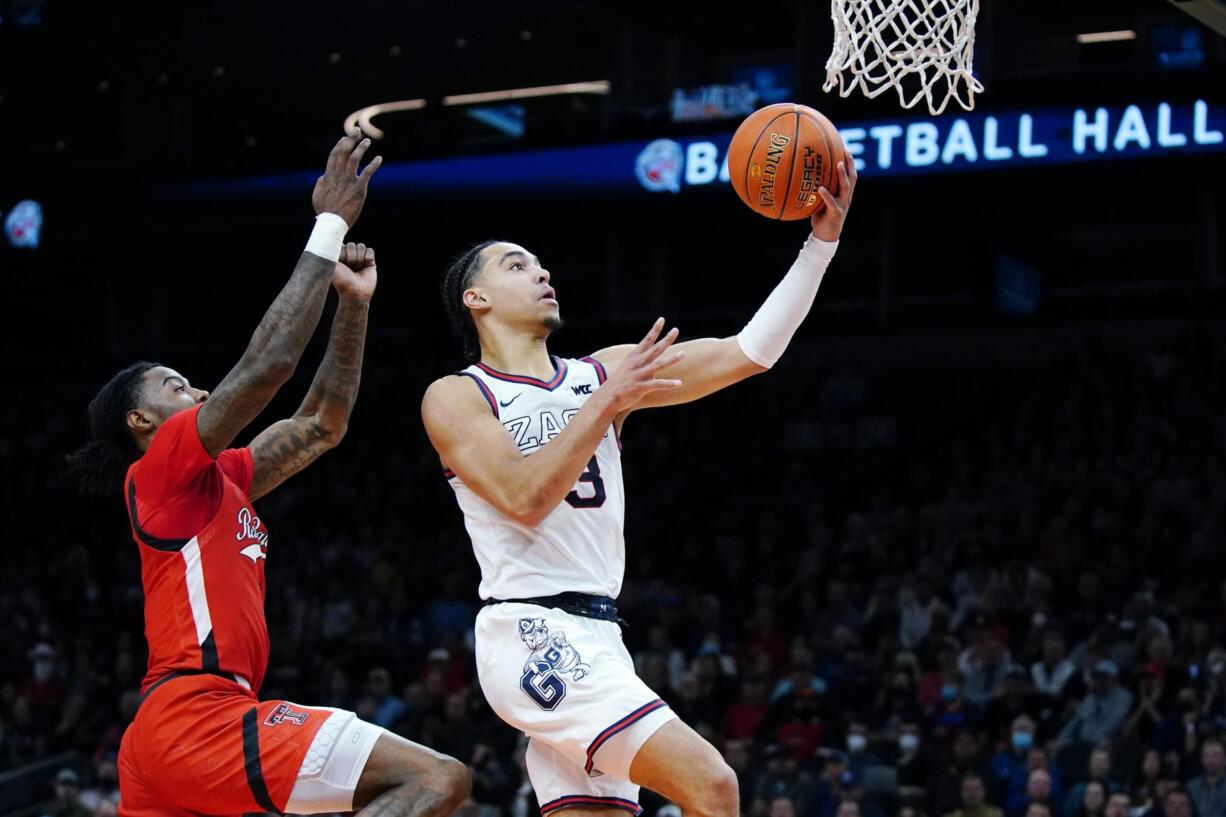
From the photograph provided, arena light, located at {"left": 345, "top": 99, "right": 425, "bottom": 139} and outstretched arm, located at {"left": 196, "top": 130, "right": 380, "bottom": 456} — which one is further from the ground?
arena light, located at {"left": 345, "top": 99, "right": 425, "bottom": 139}

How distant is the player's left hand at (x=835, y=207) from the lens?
5.33 m

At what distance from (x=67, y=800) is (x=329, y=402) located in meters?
8.68

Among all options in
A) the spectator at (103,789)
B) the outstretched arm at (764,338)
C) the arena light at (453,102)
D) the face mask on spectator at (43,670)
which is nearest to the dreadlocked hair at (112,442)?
the outstretched arm at (764,338)

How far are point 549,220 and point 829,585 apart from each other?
419 centimetres

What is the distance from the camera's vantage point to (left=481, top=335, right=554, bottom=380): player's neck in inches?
208

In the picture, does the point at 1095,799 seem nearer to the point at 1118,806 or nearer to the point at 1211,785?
the point at 1118,806

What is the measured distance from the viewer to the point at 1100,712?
1112 cm

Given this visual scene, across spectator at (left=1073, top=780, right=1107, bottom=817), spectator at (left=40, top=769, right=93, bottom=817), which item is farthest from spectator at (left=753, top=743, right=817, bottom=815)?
spectator at (left=40, top=769, right=93, bottom=817)

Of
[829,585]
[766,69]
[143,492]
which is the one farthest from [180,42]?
[143,492]

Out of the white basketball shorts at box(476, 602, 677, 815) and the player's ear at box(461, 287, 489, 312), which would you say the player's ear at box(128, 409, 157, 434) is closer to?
the player's ear at box(461, 287, 489, 312)

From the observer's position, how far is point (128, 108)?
2241cm

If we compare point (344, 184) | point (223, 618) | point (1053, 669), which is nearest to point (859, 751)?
point (1053, 669)

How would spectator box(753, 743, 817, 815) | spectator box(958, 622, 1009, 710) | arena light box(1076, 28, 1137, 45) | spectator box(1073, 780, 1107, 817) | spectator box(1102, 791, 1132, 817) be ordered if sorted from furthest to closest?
arena light box(1076, 28, 1137, 45) < spectator box(958, 622, 1009, 710) < spectator box(753, 743, 817, 815) < spectator box(1073, 780, 1107, 817) < spectator box(1102, 791, 1132, 817)

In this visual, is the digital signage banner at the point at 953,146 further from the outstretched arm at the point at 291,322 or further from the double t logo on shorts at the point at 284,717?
the double t logo on shorts at the point at 284,717
